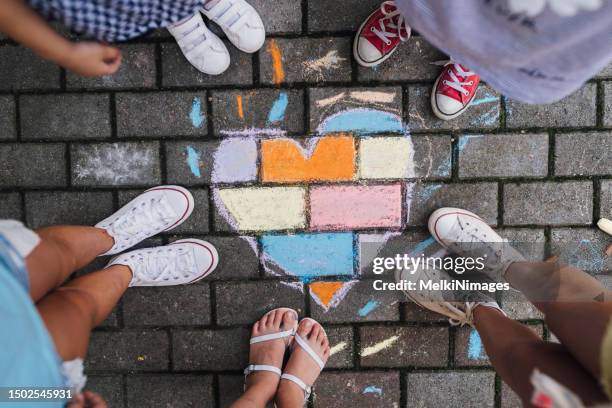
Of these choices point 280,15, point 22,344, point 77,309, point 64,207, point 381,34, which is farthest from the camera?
point 64,207

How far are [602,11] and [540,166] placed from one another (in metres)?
1.05

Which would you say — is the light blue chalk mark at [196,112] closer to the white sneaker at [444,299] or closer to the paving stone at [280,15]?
the paving stone at [280,15]

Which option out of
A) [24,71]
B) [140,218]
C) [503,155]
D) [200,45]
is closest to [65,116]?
[24,71]

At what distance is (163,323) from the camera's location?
7.96 feet

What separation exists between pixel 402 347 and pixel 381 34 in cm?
153

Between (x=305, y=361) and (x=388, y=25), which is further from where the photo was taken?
(x=305, y=361)

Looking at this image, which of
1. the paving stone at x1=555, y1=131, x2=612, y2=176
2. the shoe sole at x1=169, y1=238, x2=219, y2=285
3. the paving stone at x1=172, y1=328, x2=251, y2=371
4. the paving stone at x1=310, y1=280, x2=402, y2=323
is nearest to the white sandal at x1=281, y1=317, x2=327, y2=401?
the paving stone at x1=310, y1=280, x2=402, y2=323

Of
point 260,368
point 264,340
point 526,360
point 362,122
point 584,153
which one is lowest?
point 260,368

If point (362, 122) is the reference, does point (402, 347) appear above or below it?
below

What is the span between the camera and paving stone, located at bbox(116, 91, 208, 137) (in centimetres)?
232

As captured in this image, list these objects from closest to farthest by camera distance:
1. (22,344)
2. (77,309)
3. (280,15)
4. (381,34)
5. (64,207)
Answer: (22,344), (77,309), (381,34), (280,15), (64,207)

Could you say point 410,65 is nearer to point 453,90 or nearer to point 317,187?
point 453,90

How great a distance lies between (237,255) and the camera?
2.39 meters

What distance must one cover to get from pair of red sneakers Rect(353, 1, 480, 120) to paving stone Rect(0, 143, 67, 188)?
1.54 meters
